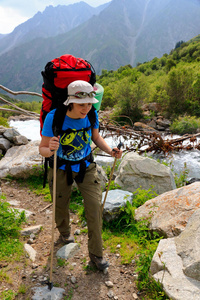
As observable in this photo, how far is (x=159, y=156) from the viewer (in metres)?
8.62

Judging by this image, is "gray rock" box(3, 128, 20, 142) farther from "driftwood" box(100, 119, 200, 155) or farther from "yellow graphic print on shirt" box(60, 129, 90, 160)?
"yellow graphic print on shirt" box(60, 129, 90, 160)

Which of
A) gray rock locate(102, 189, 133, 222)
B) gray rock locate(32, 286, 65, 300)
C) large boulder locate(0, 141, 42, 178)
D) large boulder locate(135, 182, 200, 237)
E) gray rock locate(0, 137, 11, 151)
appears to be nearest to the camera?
gray rock locate(32, 286, 65, 300)

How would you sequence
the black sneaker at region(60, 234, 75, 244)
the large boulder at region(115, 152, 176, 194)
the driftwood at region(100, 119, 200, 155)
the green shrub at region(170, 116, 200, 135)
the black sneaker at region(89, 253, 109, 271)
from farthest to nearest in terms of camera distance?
the green shrub at region(170, 116, 200, 135)
the driftwood at region(100, 119, 200, 155)
the large boulder at region(115, 152, 176, 194)
the black sneaker at region(60, 234, 75, 244)
the black sneaker at region(89, 253, 109, 271)

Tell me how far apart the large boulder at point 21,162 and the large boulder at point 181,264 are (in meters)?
4.28

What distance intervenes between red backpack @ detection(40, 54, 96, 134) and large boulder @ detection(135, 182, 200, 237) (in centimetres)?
231

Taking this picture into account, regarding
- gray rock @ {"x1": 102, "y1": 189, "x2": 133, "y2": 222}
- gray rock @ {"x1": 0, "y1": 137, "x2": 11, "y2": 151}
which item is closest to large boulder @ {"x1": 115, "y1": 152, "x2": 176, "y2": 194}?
gray rock @ {"x1": 102, "y1": 189, "x2": 133, "y2": 222}

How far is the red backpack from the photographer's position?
2715mm

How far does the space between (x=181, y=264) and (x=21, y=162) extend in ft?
16.2

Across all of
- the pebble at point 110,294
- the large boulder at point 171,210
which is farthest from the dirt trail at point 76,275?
the large boulder at point 171,210

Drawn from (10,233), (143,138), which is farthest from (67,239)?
(143,138)

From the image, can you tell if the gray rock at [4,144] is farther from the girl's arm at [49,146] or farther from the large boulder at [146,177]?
the girl's arm at [49,146]

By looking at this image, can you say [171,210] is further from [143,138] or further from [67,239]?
[143,138]

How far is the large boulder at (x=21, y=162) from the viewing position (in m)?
6.09

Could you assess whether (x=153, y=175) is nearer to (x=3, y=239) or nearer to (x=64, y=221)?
(x=64, y=221)
